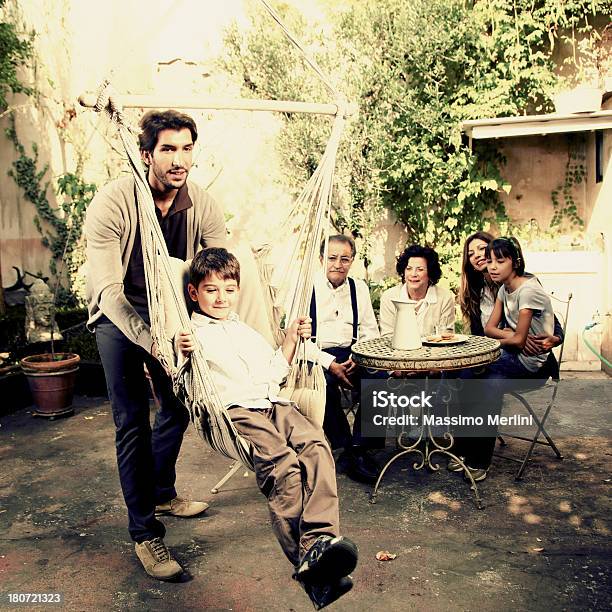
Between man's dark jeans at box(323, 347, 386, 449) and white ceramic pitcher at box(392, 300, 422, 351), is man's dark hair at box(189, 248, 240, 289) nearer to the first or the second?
white ceramic pitcher at box(392, 300, 422, 351)

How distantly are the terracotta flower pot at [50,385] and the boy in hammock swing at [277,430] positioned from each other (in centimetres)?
240

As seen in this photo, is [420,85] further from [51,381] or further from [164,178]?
[164,178]

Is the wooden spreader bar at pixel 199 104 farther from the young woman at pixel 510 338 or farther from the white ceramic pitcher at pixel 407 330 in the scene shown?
the young woman at pixel 510 338

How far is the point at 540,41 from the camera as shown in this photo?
6195 millimetres

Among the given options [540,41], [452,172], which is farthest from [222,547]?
[540,41]

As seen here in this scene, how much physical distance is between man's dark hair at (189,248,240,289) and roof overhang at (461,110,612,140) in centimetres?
406

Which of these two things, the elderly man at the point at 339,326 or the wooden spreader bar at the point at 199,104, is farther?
the elderly man at the point at 339,326

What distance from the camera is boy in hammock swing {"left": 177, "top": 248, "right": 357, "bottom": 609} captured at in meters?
1.83

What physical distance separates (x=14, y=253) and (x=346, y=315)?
4671mm

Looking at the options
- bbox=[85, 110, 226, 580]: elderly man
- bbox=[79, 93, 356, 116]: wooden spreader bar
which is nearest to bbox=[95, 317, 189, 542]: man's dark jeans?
bbox=[85, 110, 226, 580]: elderly man

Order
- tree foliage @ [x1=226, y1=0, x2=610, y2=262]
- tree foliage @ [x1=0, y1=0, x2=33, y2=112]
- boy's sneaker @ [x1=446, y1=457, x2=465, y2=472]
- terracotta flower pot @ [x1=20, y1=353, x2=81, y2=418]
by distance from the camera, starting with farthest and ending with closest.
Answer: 1. tree foliage @ [x1=226, y1=0, x2=610, y2=262]
2. tree foliage @ [x1=0, y1=0, x2=33, y2=112]
3. terracotta flower pot @ [x1=20, y1=353, x2=81, y2=418]
4. boy's sneaker @ [x1=446, y1=457, x2=465, y2=472]

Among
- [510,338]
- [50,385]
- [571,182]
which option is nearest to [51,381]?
[50,385]

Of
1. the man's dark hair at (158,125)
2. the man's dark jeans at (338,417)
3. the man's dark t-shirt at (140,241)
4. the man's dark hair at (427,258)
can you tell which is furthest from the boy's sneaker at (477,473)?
the man's dark hair at (158,125)

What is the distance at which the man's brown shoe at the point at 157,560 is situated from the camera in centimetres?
231
